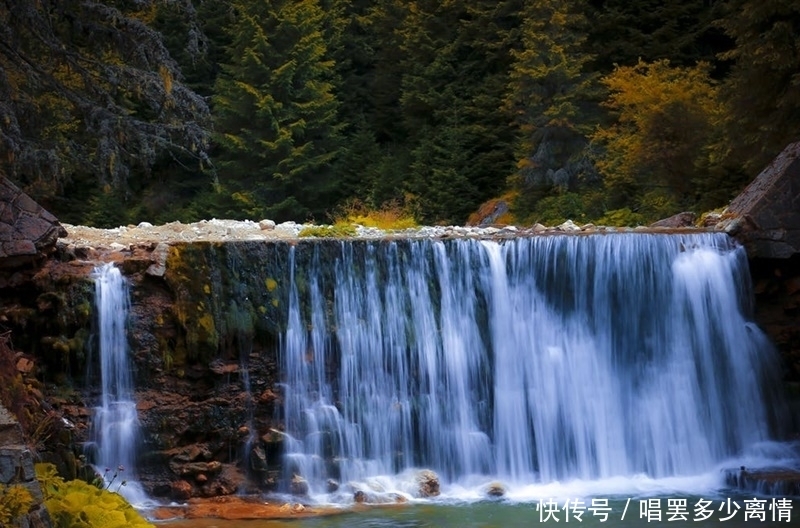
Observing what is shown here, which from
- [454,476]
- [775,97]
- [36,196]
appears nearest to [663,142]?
[775,97]

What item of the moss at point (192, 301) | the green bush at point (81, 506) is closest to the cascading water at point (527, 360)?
the moss at point (192, 301)

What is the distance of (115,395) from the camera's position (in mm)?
10531

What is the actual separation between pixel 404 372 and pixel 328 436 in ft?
4.08

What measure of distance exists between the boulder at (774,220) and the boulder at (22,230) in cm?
848

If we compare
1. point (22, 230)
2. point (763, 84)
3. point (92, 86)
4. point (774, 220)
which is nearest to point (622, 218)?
point (763, 84)

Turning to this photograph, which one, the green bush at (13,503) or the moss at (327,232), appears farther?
the moss at (327,232)

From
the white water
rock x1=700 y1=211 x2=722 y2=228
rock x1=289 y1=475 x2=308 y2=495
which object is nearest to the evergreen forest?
rock x1=700 y1=211 x2=722 y2=228

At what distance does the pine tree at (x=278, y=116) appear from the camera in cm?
2709

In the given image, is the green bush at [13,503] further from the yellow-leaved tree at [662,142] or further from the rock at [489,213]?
the rock at [489,213]

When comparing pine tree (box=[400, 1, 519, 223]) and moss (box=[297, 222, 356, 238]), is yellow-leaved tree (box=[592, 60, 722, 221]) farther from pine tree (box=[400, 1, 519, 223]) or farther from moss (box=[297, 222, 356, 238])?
moss (box=[297, 222, 356, 238])

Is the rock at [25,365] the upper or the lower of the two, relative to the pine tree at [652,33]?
lower

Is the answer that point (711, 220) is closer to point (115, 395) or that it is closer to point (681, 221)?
point (681, 221)

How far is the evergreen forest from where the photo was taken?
38.8ft

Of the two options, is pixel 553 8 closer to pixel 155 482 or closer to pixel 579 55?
pixel 579 55
